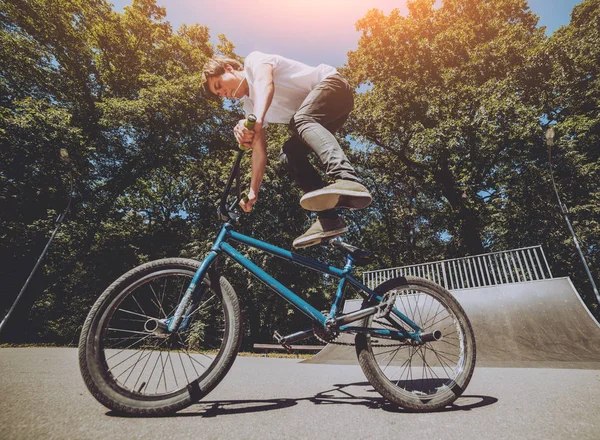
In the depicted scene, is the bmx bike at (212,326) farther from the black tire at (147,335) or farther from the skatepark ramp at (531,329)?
the skatepark ramp at (531,329)

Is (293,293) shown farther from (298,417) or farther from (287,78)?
(287,78)

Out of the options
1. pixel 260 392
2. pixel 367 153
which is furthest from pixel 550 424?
pixel 367 153

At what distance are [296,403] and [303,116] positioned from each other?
5.88ft

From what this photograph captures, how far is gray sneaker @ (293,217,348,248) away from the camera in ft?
6.16

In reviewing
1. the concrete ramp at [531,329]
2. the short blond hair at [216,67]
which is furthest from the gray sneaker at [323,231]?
the concrete ramp at [531,329]

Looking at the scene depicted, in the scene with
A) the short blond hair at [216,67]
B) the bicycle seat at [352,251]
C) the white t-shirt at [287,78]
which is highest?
the short blond hair at [216,67]

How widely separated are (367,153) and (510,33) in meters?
8.53

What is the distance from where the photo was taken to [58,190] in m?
14.9

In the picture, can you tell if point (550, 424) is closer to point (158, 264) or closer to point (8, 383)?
point (158, 264)

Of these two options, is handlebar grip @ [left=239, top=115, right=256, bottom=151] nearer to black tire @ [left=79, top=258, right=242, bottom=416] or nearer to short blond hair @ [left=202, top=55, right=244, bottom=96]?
short blond hair @ [left=202, top=55, right=244, bottom=96]

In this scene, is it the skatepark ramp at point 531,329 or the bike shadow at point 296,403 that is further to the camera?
the skatepark ramp at point 531,329

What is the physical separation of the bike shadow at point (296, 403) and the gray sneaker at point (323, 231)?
3.05ft

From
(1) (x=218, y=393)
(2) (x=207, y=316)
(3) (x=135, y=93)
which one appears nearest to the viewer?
(2) (x=207, y=316)

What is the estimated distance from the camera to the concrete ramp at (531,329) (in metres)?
4.45
